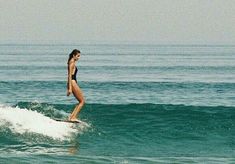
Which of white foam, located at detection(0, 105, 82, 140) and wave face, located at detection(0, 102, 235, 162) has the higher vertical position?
white foam, located at detection(0, 105, 82, 140)

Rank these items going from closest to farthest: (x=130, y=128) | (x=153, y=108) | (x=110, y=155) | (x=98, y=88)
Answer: (x=110, y=155) < (x=130, y=128) < (x=153, y=108) < (x=98, y=88)

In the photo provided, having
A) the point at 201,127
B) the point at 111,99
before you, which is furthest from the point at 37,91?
the point at 201,127

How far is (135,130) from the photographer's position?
1819cm

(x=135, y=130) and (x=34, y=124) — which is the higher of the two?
(x=34, y=124)

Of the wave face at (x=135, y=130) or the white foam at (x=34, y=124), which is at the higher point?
the white foam at (x=34, y=124)

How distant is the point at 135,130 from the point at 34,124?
11.2ft

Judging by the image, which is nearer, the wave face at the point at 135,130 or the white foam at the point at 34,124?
the wave face at the point at 135,130

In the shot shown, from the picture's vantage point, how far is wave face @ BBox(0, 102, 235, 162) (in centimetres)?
1520

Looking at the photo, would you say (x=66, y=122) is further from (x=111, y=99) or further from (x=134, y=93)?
(x=134, y=93)

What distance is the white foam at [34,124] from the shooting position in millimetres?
16078

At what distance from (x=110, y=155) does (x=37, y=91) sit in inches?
951

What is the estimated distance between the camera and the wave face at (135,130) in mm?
15195

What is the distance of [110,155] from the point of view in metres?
14.3

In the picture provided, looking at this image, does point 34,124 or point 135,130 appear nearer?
point 34,124
